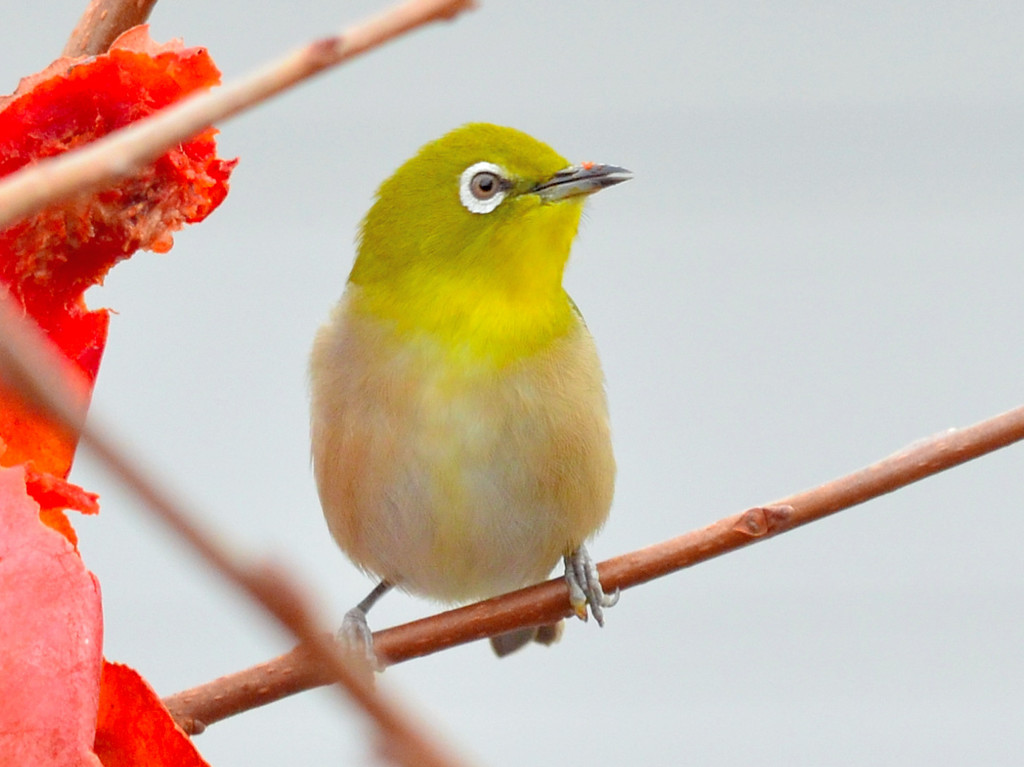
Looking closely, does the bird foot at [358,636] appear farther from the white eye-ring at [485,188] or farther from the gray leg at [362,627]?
the white eye-ring at [485,188]

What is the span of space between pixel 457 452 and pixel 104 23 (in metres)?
1.30

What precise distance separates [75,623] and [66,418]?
0.55m

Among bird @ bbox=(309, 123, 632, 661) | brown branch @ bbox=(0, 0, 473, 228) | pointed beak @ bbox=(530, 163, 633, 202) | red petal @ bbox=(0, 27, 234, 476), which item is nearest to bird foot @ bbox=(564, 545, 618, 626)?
bird @ bbox=(309, 123, 632, 661)

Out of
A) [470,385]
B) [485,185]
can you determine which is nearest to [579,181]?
[485,185]

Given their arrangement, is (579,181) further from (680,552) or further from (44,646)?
(44,646)

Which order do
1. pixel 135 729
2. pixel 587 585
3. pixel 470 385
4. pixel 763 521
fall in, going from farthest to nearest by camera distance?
1. pixel 470 385
2. pixel 587 585
3. pixel 763 521
4. pixel 135 729

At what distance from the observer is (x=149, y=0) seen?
4.22 feet

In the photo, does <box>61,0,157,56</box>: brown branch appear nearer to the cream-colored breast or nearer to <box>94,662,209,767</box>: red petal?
<box>94,662,209,767</box>: red petal

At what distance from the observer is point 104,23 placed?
1296 millimetres

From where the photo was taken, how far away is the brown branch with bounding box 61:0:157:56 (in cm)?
129

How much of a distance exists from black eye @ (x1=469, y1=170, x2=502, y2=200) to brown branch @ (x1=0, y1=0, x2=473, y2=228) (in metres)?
2.14

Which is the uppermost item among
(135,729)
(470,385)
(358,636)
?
(470,385)

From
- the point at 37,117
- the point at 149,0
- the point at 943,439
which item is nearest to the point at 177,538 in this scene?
the point at 37,117

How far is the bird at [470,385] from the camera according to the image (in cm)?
248
